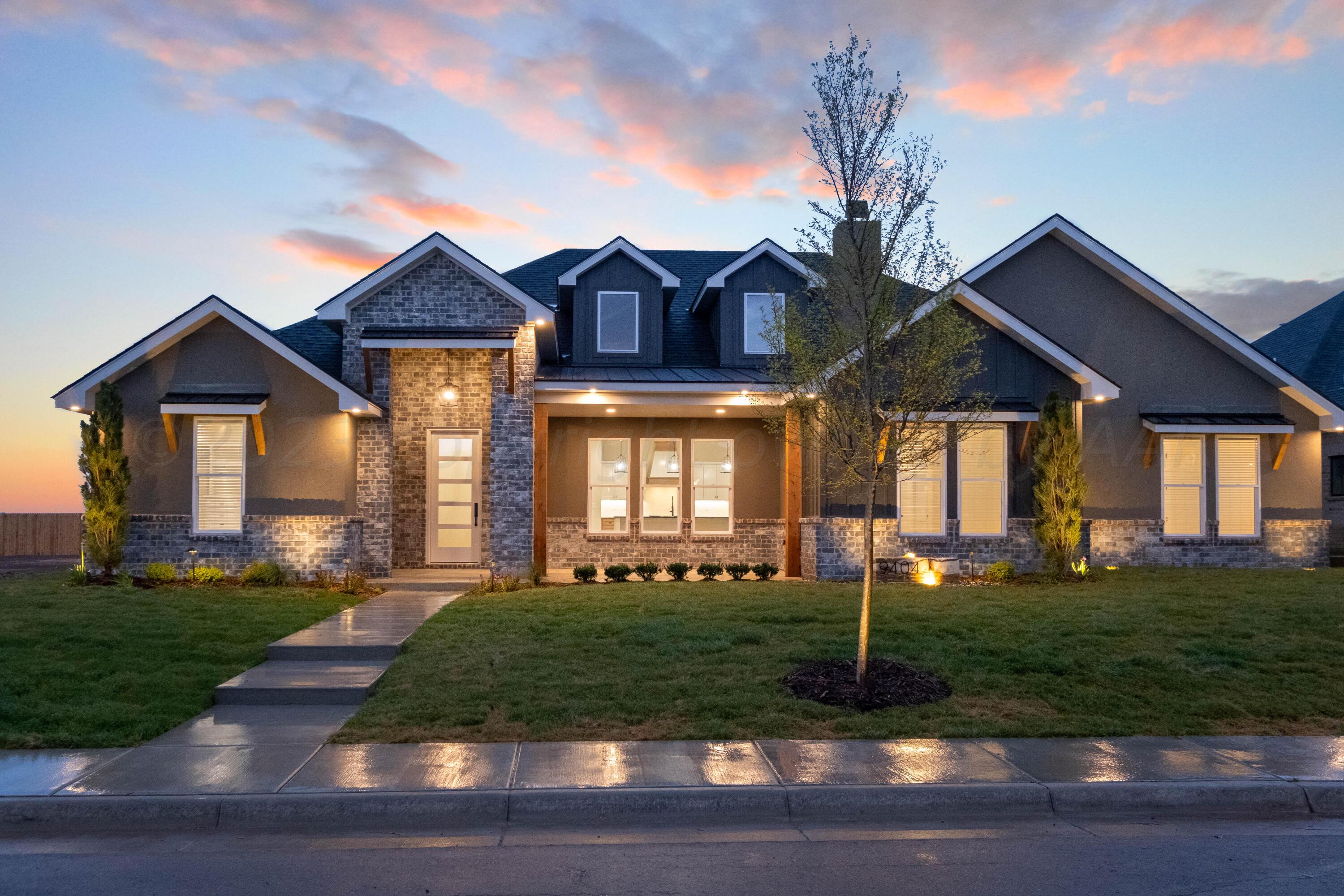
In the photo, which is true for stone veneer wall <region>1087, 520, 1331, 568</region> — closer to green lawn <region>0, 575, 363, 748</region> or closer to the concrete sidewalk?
the concrete sidewalk

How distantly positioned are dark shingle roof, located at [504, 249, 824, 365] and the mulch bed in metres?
7.72

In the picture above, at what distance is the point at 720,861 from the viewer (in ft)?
16.6

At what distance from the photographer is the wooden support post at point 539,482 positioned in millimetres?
15547

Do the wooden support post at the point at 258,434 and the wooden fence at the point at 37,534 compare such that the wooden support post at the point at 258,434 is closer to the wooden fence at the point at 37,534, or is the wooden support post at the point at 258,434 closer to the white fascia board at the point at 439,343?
the white fascia board at the point at 439,343

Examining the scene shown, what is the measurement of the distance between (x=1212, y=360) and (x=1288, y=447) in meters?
2.30

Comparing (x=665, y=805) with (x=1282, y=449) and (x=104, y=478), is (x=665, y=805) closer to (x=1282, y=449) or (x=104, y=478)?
(x=104, y=478)

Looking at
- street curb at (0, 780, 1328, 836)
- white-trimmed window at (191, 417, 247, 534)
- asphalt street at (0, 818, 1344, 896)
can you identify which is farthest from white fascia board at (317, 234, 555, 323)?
asphalt street at (0, 818, 1344, 896)

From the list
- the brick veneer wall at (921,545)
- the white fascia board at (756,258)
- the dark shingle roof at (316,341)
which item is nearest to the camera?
the brick veneer wall at (921,545)

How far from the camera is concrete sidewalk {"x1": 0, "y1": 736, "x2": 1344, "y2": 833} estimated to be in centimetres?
566

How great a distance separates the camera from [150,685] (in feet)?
27.2

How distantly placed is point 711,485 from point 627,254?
16.2 ft

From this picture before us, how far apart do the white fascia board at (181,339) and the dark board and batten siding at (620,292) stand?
4737mm

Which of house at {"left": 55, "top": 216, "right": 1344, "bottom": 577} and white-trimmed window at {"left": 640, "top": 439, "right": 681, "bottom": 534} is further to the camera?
white-trimmed window at {"left": 640, "top": 439, "right": 681, "bottom": 534}

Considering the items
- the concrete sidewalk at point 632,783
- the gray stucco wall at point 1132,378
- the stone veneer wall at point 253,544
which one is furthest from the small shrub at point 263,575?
the gray stucco wall at point 1132,378
